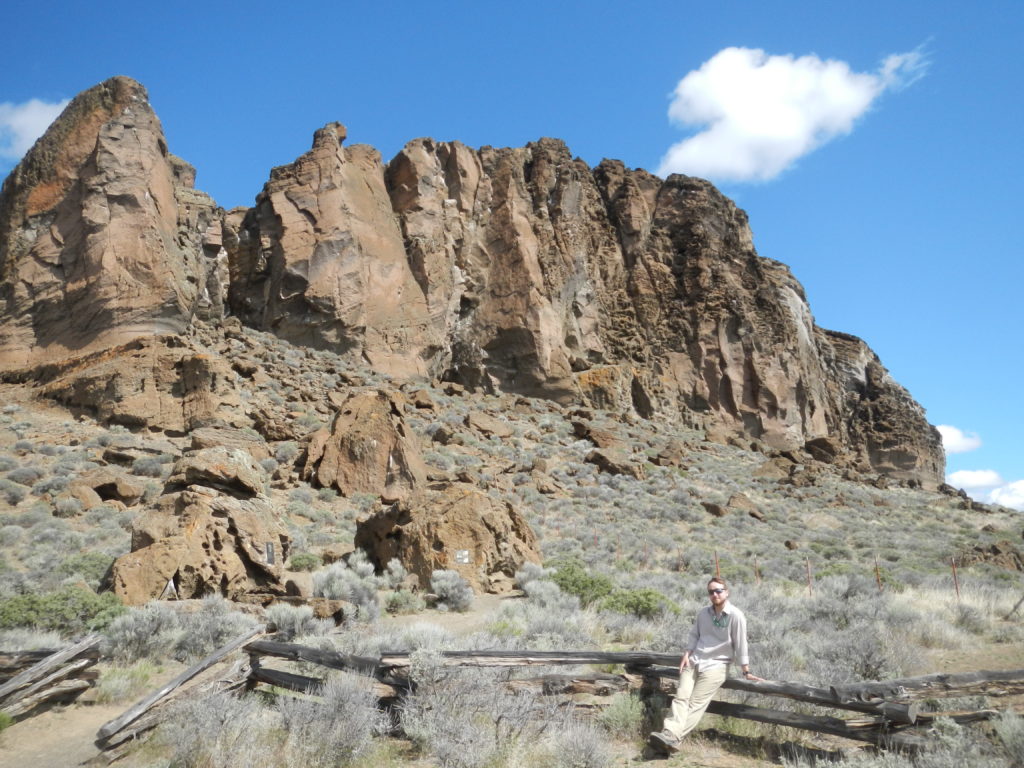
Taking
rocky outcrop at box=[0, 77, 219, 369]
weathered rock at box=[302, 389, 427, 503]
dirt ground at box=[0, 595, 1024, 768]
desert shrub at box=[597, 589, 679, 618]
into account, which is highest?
rocky outcrop at box=[0, 77, 219, 369]

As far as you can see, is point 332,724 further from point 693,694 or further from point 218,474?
point 218,474

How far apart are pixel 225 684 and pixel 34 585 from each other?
18.9 ft

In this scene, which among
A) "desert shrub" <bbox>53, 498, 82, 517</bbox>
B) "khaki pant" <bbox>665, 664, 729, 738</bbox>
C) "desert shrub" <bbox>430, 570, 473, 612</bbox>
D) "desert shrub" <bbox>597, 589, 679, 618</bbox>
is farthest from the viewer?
"desert shrub" <bbox>53, 498, 82, 517</bbox>

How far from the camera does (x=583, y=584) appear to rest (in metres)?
11.6

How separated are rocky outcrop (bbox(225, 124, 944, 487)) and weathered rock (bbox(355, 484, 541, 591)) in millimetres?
20829

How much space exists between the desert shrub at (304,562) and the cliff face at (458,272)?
12.6m

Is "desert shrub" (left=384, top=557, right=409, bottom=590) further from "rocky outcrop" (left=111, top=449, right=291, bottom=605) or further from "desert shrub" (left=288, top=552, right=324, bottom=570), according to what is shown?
"rocky outcrop" (left=111, top=449, right=291, bottom=605)

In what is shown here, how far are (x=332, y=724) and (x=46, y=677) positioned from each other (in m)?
2.66

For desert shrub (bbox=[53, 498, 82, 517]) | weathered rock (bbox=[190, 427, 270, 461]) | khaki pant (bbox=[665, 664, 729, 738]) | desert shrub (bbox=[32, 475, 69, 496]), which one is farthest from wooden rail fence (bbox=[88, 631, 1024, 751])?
weathered rock (bbox=[190, 427, 270, 461])

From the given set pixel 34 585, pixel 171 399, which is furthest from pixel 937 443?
pixel 34 585

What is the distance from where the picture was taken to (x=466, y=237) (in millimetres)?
41156

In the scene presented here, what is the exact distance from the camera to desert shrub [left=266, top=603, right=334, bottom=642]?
841 centimetres

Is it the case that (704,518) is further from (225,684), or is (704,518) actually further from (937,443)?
(937,443)

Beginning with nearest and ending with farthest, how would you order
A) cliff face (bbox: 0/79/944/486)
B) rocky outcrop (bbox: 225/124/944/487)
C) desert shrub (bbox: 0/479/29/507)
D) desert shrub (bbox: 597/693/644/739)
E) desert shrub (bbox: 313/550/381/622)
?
desert shrub (bbox: 597/693/644/739) < desert shrub (bbox: 313/550/381/622) < desert shrub (bbox: 0/479/29/507) < cliff face (bbox: 0/79/944/486) < rocky outcrop (bbox: 225/124/944/487)
